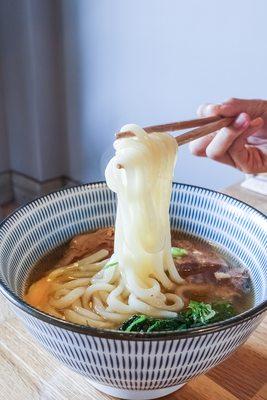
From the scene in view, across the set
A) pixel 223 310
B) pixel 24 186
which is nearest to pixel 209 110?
pixel 223 310

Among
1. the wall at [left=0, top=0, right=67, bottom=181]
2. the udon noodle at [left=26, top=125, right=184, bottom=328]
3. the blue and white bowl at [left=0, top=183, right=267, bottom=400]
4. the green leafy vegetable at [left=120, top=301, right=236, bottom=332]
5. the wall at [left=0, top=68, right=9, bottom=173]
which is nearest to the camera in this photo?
the blue and white bowl at [left=0, top=183, right=267, bottom=400]

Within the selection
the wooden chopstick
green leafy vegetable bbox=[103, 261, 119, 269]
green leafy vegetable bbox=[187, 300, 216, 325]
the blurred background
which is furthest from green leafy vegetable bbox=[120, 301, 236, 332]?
the blurred background

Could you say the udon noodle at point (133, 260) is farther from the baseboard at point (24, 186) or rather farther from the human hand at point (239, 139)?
the baseboard at point (24, 186)

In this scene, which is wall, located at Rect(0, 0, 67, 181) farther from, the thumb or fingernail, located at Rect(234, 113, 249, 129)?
fingernail, located at Rect(234, 113, 249, 129)

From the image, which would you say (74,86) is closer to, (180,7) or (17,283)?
(180,7)

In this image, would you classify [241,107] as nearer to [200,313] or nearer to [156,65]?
[200,313]

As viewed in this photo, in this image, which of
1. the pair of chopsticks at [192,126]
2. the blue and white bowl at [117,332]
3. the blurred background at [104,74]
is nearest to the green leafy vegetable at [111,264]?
the blue and white bowl at [117,332]

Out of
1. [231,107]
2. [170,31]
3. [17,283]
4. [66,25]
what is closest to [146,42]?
[170,31]
